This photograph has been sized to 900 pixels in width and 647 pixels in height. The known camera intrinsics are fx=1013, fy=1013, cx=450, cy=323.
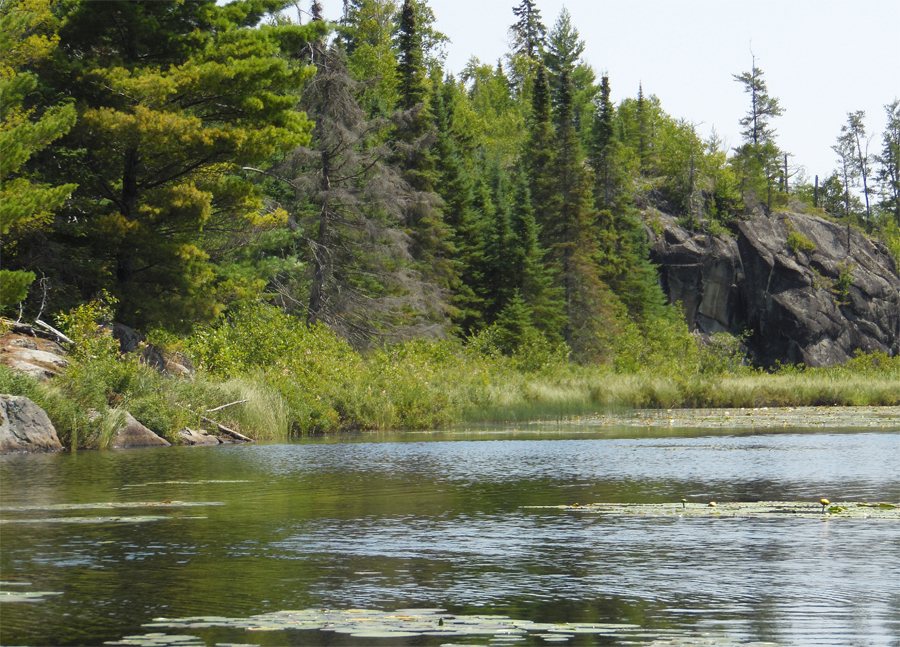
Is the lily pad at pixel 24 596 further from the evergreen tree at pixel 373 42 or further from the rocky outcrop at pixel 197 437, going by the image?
the evergreen tree at pixel 373 42

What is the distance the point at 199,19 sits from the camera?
96.5ft

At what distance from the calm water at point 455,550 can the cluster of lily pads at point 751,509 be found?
392 millimetres

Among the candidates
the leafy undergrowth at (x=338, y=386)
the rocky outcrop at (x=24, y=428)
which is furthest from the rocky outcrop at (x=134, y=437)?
the rocky outcrop at (x=24, y=428)

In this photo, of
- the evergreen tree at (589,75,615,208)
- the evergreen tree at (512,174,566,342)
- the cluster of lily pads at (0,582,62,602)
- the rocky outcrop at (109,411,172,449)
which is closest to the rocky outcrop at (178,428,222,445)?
the rocky outcrop at (109,411,172,449)

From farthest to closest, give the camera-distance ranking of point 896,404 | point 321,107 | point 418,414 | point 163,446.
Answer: point 321,107 → point 896,404 → point 418,414 → point 163,446

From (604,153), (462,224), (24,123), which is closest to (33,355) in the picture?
(24,123)

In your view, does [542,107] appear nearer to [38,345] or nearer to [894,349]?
[894,349]

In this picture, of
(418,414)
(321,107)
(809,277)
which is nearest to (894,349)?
(809,277)

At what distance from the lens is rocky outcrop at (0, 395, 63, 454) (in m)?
18.3

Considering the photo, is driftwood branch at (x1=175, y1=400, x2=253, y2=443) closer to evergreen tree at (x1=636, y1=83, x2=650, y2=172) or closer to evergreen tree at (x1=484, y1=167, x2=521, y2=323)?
evergreen tree at (x1=484, y1=167, x2=521, y2=323)

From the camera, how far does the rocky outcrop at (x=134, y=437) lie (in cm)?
2084

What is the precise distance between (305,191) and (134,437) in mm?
21869

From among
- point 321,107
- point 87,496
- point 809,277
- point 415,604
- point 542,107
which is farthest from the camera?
point 809,277

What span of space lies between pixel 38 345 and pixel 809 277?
67.6 meters
